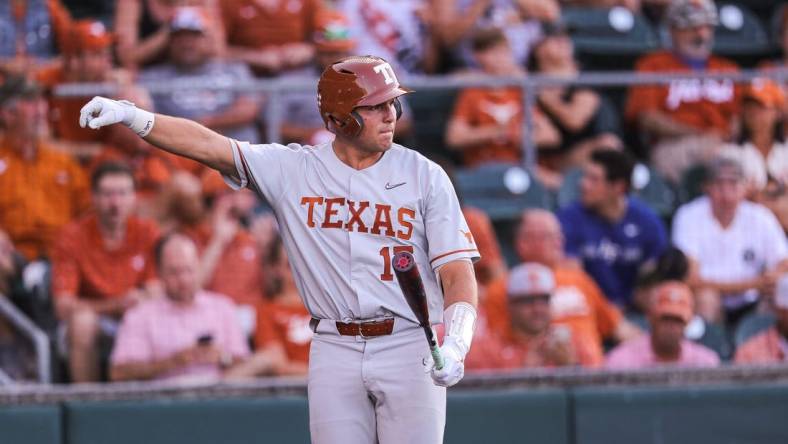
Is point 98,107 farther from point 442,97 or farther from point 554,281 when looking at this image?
point 442,97

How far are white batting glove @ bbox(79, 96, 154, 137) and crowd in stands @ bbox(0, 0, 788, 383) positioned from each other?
2.40 metres

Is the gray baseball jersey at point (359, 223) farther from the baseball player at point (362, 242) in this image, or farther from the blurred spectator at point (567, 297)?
the blurred spectator at point (567, 297)

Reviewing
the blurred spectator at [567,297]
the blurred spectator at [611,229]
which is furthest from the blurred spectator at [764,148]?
the blurred spectator at [567,297]

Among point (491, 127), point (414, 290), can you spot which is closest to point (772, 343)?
point (491, 127)

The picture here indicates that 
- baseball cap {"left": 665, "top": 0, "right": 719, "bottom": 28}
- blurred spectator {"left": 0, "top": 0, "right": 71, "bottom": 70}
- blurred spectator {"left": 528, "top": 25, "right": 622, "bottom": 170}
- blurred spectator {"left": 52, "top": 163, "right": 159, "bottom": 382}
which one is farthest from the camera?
baseball cap {"left": 665, "top": 0, "right": 719, "bottom": 28}

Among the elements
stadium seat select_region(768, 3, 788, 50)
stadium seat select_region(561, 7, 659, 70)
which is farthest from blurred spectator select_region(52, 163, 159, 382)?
stadium seat select_region(768, 3, 788, 50)

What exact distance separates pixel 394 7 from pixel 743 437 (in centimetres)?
379

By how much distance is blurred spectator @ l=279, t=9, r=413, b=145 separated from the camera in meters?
8.45

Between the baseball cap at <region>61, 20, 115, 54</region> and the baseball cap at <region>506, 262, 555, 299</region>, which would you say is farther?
the baseball cap at <region>61, 20, 115, 54</region>

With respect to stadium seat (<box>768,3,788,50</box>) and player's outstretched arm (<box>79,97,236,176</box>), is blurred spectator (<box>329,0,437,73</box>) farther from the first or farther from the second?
player's outstretched arm (<box>79,97,236,176</box>)

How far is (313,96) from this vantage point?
836 cm

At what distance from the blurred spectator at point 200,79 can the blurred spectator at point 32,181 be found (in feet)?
2.14

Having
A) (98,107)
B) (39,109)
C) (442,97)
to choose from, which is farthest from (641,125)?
(98,107)

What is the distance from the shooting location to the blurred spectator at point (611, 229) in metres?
8.35
